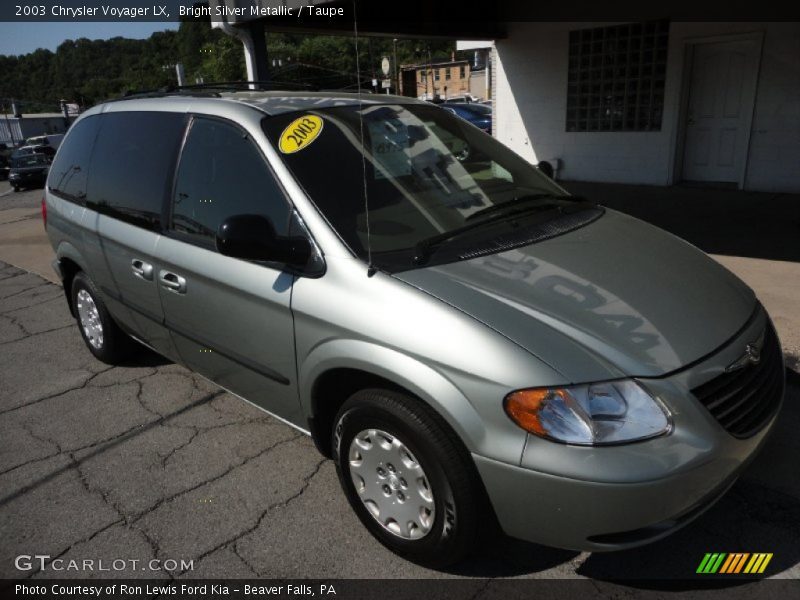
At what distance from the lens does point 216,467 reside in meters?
3.15

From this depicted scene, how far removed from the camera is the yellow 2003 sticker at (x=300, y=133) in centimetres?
271

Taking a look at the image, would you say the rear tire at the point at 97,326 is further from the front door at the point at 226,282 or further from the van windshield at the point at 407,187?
the van windshield at the point at 407,187

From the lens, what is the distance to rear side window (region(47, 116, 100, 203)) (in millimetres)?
4035

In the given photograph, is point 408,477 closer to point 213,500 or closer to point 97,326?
point 213,500

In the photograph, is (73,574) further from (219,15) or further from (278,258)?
(219,15)

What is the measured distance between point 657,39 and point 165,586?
33.2 ft

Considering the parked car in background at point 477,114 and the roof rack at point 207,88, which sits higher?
the roof rack at point 207,88

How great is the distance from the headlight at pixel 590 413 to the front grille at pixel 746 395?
22cm

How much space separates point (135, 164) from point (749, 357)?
324 cm

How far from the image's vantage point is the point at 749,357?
2.21 m

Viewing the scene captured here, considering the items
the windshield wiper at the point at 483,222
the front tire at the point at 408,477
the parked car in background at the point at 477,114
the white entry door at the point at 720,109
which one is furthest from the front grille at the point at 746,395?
the parked car in background at the point at 477,114


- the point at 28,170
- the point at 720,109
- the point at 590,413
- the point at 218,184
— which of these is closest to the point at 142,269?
the point at 218,184

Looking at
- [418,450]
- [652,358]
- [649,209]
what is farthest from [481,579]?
[649,209]

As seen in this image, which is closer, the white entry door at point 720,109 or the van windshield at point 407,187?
the van windshield at point 407,187
